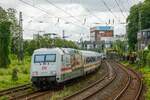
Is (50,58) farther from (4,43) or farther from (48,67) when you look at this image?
(4,43)

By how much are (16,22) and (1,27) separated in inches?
1436

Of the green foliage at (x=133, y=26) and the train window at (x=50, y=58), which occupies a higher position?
the green foliage at (x=133, y=26)

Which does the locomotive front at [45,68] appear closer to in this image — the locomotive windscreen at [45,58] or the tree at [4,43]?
the locomotive windscreen at [45,58]

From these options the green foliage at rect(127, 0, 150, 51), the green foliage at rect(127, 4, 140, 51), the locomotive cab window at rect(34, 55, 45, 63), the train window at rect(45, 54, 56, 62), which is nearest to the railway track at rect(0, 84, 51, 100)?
the locomotive cab window at rect(34, 55, 45, 63)

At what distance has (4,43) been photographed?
60.6m

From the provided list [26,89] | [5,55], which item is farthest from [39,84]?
[5,55]

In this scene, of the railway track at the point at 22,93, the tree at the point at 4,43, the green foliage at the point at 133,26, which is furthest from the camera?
the green foliage at the point at 133,26

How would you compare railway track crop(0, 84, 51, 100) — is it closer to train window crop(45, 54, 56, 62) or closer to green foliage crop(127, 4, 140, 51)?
train window crop(45, 54, 56, 62)

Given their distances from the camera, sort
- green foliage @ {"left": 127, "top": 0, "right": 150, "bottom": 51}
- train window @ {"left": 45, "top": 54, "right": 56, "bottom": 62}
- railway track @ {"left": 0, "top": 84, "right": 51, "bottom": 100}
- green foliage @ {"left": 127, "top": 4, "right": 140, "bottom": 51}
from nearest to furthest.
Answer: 1. railway track @ {"left": 0, "top": 84, "right": 51, "bottom": 100}
2. train window @ {"left": 45, "top": 54, "right": 56, "bottom": 62}
3. green foliage @ {"left": 127, "top": 0, "right": 150, "bottom": 51}
4. green foliage @ {"left": 127, "top": 4, "right": 140, "bottom": 51}

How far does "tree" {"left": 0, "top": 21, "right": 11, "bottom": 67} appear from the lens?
59.2m

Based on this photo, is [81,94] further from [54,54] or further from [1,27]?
[1,27]

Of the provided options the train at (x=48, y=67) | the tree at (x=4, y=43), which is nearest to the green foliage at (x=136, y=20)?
the tree at (x=4, y=43)

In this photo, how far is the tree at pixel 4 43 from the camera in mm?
59156

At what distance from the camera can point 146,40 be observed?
101500mm
